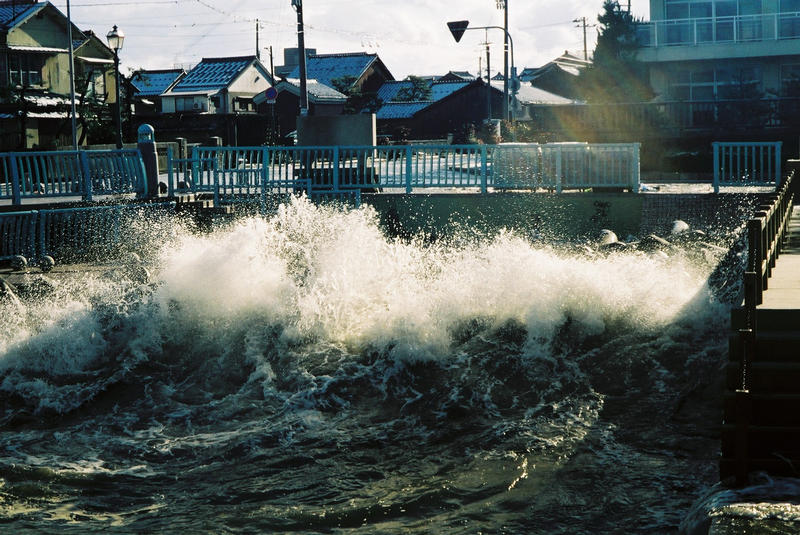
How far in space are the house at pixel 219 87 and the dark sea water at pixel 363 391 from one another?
2006 inches

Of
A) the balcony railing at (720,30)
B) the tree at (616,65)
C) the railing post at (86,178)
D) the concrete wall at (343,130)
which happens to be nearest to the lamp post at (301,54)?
the concrete wall at (343,130)

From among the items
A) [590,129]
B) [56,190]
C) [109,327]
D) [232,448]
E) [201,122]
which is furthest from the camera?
[201,122]

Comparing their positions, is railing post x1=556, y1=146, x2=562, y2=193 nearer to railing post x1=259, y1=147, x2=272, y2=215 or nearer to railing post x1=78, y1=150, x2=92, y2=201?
railing post x1=259, y1=147, x2=272, y2=215

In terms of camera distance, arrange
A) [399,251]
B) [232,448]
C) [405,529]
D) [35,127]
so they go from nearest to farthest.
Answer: [405,529], [232,448], [399,251], [35,127]

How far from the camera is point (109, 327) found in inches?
542

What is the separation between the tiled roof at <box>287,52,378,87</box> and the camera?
251ft

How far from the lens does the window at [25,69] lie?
5141 cm

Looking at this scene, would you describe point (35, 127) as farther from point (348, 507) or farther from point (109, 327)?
point (348, 507)

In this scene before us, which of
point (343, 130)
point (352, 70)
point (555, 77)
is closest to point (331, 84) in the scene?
point (352, 70)

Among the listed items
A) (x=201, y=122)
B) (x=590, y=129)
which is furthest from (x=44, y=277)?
(x=201, y=122)

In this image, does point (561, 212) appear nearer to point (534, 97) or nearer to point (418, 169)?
point (418, 169)

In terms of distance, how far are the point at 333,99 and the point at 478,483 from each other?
201 feet

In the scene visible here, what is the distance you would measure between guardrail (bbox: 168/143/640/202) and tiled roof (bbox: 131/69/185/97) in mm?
50042

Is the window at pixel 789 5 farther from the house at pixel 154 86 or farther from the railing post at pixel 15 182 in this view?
the house at pixel 154 86
